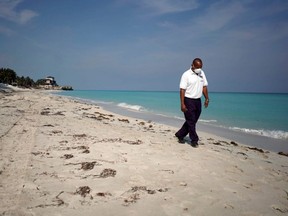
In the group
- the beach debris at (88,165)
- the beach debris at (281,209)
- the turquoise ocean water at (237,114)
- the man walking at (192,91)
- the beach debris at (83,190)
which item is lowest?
the turquoise ocean water at (237,114)

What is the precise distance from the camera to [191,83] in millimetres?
5641

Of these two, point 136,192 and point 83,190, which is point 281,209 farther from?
point 83,190

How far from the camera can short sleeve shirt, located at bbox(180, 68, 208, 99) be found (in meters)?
5.62

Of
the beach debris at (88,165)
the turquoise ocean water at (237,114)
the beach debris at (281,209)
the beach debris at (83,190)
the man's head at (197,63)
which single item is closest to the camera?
the beach debris at (281,209)

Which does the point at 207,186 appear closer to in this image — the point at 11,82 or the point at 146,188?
the point at 146,188

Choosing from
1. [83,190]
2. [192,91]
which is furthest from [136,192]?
[192,91]

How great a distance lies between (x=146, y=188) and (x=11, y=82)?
107415 millimetres

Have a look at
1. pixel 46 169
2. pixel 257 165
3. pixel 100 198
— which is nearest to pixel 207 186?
pixel 100 198

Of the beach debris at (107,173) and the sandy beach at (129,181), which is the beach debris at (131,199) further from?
the beach debris at (107,173)

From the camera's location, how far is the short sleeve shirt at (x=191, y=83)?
5.62 m

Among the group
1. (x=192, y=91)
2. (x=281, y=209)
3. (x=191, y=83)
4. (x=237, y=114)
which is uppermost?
(x=191, y=83)

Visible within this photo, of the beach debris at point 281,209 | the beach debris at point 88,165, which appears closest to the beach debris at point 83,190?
the beach debris at point 88,165

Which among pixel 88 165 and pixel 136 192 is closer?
pixel 136 192

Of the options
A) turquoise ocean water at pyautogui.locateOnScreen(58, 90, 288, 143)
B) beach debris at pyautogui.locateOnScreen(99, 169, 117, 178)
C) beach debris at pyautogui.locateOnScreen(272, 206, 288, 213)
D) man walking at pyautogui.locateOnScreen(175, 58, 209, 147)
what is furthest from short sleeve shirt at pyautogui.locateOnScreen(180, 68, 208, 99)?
turquoise ocean water at pyautogui.locateOnScreen(58, 90, 288, 143)
